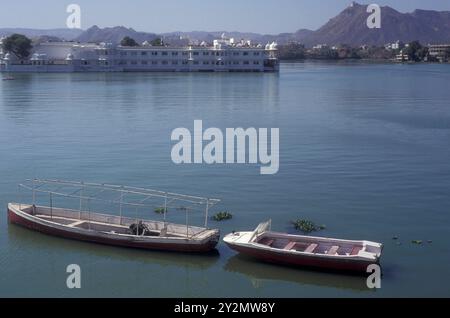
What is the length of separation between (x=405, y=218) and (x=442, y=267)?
4436 millimetres

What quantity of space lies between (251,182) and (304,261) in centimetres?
1000

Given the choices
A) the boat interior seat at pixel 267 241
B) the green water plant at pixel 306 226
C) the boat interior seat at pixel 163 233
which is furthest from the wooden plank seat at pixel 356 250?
the boat interior seat at pixel 163 233

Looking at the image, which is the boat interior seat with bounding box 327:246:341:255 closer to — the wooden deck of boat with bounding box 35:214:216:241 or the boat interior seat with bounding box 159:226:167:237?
the wooden deck of boat with bounding box 35:214:216:241

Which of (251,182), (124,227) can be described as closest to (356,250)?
(124,227)

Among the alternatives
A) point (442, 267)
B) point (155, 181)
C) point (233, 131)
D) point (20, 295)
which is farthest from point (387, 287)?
point (233, 131)

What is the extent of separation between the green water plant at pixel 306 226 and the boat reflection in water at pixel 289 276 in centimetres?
330

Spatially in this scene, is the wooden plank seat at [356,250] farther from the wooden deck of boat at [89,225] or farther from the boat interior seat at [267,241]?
the wooden deck of boat at [89,225]

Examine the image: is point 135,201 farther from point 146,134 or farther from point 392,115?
point 392,115

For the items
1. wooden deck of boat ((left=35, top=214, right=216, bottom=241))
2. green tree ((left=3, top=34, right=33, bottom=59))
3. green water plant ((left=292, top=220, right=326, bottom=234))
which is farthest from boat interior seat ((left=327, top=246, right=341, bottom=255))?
green tree ((left=3, top=34, right=33, bottom=59))

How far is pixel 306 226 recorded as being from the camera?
20.2m

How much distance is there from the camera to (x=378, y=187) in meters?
25.5

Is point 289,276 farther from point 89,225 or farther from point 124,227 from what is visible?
point 89,225

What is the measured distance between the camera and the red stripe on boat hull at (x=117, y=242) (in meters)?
17.9

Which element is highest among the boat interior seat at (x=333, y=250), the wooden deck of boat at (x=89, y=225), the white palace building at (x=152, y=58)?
the white palace building at (x=152, y=58)
